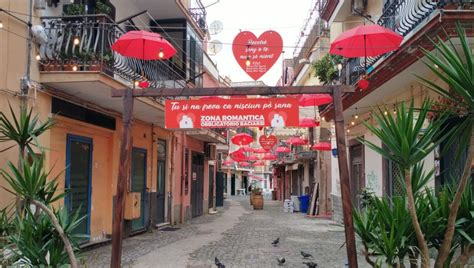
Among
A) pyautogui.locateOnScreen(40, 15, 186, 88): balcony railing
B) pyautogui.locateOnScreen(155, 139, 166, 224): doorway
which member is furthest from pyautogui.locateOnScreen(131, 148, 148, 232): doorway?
pyautogui.locateOnScreen(40, 15, 186, 88): balcony railing

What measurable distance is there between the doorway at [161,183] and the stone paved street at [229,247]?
0.96m

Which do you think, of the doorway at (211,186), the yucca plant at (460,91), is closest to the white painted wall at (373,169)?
the yucca plant at (460,91)

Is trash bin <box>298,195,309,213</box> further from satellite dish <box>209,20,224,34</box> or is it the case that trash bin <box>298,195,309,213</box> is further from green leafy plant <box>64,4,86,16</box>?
green leafy plant <box>64,4,86,16</box>

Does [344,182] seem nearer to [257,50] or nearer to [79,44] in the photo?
[257,50]

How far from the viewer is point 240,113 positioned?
24.3 ft

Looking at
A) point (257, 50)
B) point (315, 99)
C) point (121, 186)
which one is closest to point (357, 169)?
point (315, 99)

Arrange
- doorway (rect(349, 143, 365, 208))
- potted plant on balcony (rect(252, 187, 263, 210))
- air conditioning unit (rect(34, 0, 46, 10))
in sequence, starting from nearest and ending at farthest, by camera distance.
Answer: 1. air conditioning unit (rect(34, 0, 46, 10))
2. doorway (rect(349, 143, 365, 208))
3. potted plant on balcony (rect(252, 187, 263, 210))

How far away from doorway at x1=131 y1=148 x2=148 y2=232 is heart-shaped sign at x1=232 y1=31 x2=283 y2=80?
547 cm

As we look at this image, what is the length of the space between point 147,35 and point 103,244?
5931 mm

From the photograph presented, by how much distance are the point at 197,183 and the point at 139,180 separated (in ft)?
25.3

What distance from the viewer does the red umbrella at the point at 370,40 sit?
8734mm

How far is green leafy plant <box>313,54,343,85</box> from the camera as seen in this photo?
1520 centimetres

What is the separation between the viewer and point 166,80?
15.9 m

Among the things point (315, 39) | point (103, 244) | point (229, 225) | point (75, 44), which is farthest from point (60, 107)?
point (315, 39)
